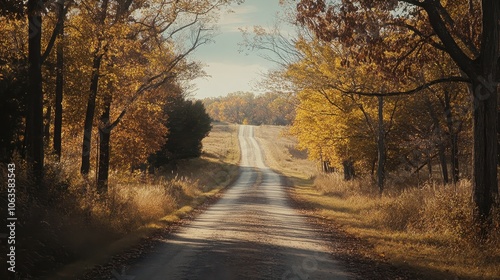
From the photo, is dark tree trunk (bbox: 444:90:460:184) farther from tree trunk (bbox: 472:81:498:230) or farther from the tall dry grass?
tree trunk (bbox: 472:81:498:230)

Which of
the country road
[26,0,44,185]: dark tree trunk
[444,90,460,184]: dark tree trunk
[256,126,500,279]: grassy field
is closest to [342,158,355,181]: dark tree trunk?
[256,126,500,279]: grassy field

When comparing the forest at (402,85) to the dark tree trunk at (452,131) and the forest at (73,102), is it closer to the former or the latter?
the dark tree trunk at (452,131)

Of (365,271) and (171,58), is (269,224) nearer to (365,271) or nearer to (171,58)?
(365,271)

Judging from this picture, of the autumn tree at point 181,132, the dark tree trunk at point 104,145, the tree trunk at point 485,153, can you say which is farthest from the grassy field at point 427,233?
the autumn tree at point 181,132

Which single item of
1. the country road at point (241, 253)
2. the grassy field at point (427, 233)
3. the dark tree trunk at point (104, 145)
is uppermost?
the dark tree trunk at point (104, 145)

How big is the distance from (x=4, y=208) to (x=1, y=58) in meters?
7.25

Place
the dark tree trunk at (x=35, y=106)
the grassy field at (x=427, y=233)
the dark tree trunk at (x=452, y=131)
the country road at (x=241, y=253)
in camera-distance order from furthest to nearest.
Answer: the dark tree trunk at (x=452, y=131), the dark tree trunk at (x=35, y=106), the grassy field at (x=427, y=233), the country road at (x=241, y=253)

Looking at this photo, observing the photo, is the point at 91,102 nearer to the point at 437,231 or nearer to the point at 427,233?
the point at 427,233

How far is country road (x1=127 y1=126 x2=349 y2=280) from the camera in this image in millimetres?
8844

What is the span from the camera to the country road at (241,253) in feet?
29.0

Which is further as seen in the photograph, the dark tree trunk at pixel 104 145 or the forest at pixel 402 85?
the dark tree trunk at pixel 104 145

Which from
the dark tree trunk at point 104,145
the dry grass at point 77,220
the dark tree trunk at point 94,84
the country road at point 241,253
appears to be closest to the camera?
the country road at point 241,253

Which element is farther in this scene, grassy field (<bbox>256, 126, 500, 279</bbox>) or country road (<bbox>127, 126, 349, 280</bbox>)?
grassy field (<bbox>256, 126, 500, 279</bbox>)

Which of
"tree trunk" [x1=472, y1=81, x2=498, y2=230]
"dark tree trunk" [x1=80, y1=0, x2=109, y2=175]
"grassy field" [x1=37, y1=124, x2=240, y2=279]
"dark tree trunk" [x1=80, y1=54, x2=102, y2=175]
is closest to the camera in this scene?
"grassy field" [x1=37, y1=124, x2=240, y2=279]
